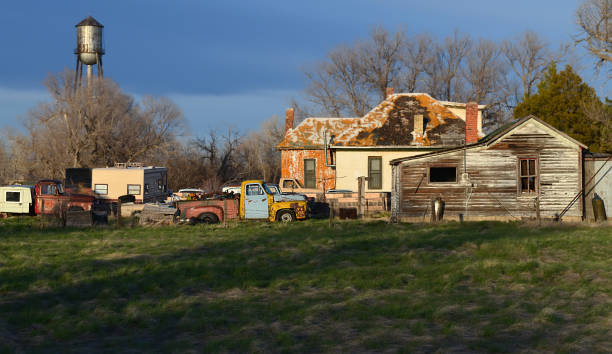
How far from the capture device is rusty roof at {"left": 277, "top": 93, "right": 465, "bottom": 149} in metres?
35.9

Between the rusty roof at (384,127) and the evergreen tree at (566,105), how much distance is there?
35.8 ft

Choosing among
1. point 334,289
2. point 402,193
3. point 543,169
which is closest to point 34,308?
point 334,289

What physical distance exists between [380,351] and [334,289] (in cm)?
426

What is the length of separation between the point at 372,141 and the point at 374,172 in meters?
1.74

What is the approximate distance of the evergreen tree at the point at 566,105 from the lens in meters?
Answer: 43.9

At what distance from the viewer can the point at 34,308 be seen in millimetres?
11141

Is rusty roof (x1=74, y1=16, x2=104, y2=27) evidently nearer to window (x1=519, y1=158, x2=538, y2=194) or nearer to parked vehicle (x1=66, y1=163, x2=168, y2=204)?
parked vehicle (x1=66, y1=163, x2=168, y2=204)

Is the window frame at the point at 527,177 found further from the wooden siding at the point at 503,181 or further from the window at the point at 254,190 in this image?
the window at the point at 254,190

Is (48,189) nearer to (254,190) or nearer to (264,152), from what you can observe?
(254,190)

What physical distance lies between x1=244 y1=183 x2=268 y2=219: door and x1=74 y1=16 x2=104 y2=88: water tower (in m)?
39.2

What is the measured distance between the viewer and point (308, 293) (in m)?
12.4

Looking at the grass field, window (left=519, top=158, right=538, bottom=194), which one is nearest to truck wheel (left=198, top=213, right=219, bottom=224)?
the grass field

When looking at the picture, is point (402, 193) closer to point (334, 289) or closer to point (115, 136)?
point (334, 289)

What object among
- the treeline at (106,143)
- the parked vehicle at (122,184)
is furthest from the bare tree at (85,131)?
the parked vehicle at (122,184)
